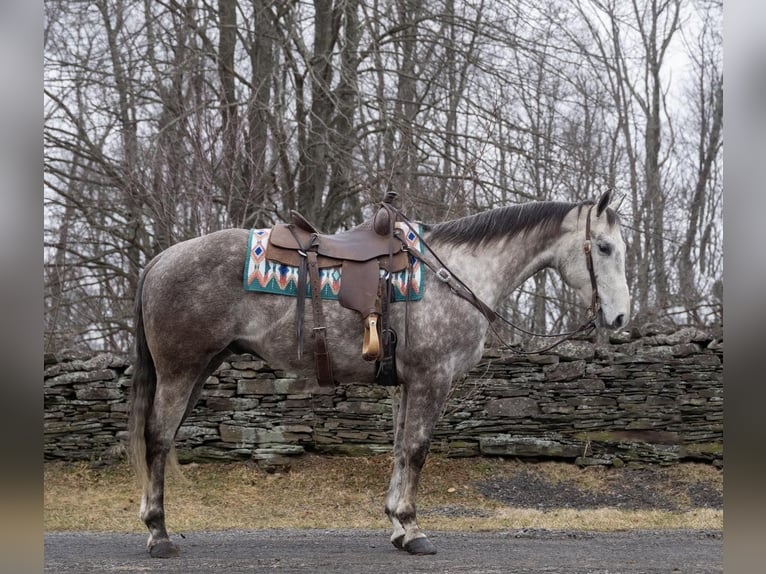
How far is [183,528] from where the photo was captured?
6676 millimetres

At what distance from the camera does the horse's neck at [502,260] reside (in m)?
5.04

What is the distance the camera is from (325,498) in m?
8.38

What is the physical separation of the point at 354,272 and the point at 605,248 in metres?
1.55

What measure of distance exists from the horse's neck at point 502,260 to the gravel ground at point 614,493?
155 inches

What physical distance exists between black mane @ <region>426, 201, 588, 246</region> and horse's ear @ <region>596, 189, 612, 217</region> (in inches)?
8.6

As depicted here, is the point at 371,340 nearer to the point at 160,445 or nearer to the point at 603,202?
the point at 160,445

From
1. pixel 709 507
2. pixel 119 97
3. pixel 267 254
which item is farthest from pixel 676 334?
pixel 119 97

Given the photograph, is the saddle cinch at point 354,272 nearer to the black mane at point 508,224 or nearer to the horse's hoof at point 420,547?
the black mane at point 508,224

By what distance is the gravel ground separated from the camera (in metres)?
8.30

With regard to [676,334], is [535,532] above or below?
below

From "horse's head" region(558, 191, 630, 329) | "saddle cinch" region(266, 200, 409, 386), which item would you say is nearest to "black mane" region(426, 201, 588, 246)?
"horse's head" region(558, 191, 630, 329)

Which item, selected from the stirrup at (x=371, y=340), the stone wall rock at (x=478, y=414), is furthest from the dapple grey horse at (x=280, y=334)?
the stone wall rock at (x=478, y=414)

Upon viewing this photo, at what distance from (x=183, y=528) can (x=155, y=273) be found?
2.81 m
